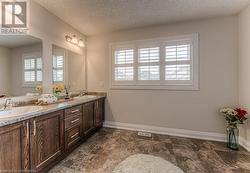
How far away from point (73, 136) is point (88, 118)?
0.55 meters

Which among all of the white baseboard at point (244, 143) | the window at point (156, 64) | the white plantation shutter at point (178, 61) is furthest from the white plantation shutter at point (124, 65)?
the white baseboard at point (244, 143)

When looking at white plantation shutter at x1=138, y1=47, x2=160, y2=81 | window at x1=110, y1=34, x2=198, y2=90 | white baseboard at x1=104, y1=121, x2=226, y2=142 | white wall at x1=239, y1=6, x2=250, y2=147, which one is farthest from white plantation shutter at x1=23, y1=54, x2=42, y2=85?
white wall at x1=239, y1=6, x2=250, y2=147

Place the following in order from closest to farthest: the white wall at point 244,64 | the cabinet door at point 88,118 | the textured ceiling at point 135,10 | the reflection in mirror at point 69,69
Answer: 1. the textured ceiling at point 135,10
2. the white wall at point 244,64
3. the cabinet door at point 88,118
4. the reflection in mirror at point 69,69

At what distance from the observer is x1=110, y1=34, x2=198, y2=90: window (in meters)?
2.88

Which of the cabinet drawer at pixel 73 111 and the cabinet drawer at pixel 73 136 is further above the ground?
the cabinet drawer at pixel 73 111

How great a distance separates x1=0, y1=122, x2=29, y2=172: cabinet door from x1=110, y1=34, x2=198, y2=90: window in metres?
2.28

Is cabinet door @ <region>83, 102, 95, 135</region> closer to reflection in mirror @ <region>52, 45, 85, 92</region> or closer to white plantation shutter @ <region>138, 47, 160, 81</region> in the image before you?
reflection in mirror @ <region>52, 45, 85, 92</region>

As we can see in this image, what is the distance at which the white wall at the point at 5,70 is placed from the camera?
182 centimetres

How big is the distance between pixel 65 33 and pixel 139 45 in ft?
5.66

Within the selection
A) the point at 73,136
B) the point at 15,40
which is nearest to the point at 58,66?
the point at 15,40

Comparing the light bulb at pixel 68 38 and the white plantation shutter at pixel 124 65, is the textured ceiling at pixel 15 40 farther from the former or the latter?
the white plantation shutter at pixel 124 65

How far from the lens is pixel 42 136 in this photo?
5.43ft

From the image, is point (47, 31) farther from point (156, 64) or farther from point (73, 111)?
point (156, 64)

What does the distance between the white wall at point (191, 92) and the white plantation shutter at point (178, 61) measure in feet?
0.81
